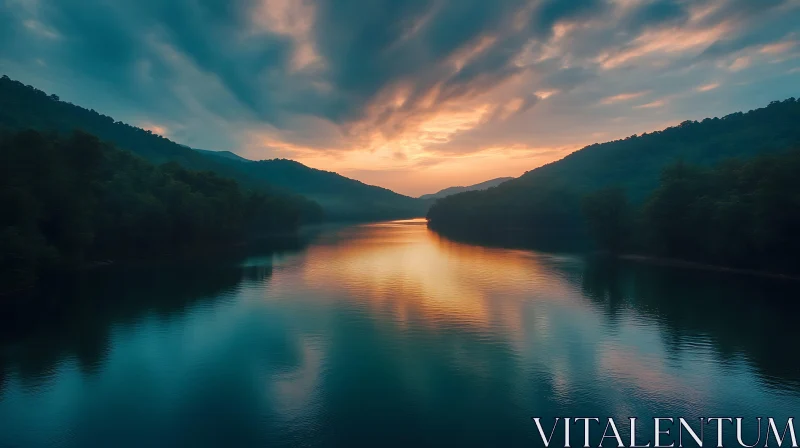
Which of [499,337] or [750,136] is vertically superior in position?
[750,136]

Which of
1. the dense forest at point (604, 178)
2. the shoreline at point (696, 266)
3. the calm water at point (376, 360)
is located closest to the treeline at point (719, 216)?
the shoreline at point (696, 266)

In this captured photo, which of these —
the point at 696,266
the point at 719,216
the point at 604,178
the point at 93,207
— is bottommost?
the point at 696,266

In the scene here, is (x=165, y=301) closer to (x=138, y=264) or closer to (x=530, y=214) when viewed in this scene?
(x=138, y=264)

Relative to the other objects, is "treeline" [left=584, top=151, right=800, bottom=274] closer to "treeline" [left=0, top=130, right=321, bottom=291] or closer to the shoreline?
the shoreline

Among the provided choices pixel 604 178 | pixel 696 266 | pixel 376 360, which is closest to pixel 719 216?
pixel 696 266

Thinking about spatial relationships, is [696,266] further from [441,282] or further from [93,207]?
[93,207]

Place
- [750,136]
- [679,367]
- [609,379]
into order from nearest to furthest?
[609,379]
[679,367]
[750,136]

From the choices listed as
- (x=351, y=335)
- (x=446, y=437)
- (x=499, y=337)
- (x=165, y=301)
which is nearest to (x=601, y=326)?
(x=499, y=337)

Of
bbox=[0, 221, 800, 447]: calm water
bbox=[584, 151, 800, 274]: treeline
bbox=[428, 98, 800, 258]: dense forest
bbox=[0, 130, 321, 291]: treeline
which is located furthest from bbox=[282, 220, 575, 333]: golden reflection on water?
bbox=[428, 98, 800, 258]: dense forest
